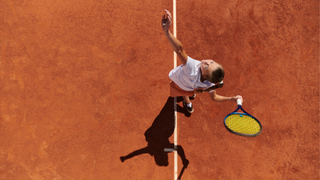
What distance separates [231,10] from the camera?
186 inches

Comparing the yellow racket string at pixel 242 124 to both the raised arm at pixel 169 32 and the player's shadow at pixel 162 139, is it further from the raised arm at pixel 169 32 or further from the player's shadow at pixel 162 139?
the raised arm at pixel 169 32

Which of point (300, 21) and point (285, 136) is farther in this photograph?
point (300, 21)

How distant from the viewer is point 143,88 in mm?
4254

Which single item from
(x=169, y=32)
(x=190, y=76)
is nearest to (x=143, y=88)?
(x=190, y=76)

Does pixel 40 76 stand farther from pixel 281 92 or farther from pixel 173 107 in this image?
pixel 281 92

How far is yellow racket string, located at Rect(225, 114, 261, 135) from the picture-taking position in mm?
3102

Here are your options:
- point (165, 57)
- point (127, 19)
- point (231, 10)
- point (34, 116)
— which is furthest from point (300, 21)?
point (34, 116)

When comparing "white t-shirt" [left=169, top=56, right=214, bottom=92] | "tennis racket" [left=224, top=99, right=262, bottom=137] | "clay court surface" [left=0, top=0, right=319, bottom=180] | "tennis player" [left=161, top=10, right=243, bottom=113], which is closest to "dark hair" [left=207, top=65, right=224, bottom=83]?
"tennis player" [left=161, top=10, right=243, bottom=113]

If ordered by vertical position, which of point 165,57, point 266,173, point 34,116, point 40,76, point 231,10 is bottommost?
point 266,173

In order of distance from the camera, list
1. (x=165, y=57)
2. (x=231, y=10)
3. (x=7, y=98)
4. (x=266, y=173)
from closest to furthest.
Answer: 1. (x=266, y=173)
2. (x=7, y=98)
3. (x=165, y=57)
4. (x=231, y=10)

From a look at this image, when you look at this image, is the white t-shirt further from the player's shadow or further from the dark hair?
the player's shadow

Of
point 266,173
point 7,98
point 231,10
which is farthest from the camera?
point 231,10

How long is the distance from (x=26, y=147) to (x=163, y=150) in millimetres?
3037

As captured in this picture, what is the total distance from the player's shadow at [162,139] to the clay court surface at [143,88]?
32 mm
